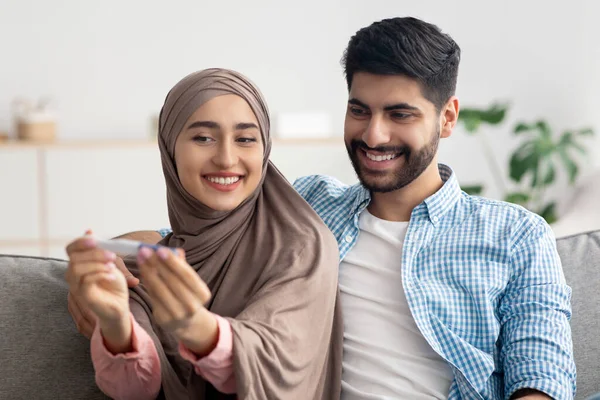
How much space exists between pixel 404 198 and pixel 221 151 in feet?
1.73

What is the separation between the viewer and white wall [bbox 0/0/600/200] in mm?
5152

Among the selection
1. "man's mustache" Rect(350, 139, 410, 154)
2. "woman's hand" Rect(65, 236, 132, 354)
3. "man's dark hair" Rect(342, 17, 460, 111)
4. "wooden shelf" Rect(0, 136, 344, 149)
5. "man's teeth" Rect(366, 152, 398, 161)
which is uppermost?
"man's dark hair" Rect(342, 17, 460, 111)

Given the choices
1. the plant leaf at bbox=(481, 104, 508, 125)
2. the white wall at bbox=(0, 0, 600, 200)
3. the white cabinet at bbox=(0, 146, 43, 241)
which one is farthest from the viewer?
the white wall at bbox=(0, 0, 600, 200)

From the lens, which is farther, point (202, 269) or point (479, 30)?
point (479, 30)

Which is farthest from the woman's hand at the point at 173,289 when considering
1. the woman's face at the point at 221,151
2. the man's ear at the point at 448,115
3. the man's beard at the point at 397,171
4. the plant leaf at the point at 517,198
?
the plant leaf at the point at 517,198

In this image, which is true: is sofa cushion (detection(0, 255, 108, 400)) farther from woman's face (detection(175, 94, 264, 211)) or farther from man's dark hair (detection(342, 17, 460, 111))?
man's dark hair (detection(342, 17, 460, 111))

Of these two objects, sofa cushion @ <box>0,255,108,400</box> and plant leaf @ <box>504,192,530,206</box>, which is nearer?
sofa cushion @ <box>0,255,108,400</box>

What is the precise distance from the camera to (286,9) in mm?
5344

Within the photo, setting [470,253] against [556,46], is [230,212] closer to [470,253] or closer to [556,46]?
[470,253]

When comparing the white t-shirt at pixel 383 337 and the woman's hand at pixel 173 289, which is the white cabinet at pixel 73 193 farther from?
the woman's hand at pixel 173 289

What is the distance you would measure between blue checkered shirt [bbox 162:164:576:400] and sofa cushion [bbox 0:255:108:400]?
0.68 metres

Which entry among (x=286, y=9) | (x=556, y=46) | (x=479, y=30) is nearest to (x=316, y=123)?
(x=286, y=9)

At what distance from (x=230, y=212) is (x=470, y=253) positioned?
0.56 m

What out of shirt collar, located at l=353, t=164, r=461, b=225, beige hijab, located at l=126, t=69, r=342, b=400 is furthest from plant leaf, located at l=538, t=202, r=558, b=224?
beige hijab, located at l=126, t=69, r=342, b=400
